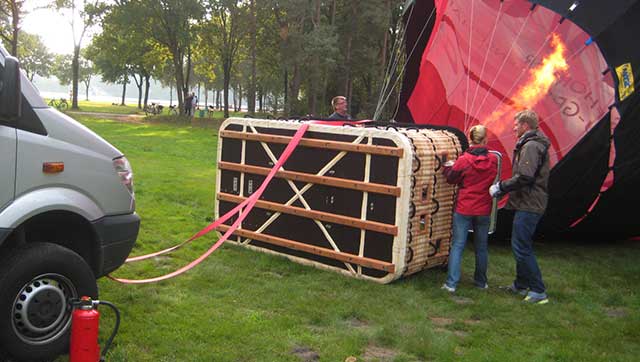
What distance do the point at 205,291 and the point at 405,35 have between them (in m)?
7.36

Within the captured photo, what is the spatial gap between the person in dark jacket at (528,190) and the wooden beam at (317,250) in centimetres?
153

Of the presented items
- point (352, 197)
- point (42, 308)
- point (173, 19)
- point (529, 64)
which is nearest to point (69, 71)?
point (173, 19)

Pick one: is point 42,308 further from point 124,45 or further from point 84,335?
point 124,45

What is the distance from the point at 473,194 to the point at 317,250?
82.4 inches

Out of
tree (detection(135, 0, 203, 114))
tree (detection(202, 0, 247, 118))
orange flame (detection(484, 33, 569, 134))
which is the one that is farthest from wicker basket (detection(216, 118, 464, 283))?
tree (detection(202, 0, 247, 118))

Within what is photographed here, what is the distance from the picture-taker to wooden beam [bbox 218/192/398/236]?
7444 millimetres

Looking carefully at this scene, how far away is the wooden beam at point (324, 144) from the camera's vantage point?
7369 millimetres

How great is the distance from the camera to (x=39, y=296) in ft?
15.4

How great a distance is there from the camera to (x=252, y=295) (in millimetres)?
6863

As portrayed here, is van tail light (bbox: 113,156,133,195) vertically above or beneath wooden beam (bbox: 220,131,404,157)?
beneath

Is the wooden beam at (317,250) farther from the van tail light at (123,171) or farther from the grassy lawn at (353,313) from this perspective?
the van tail light at (123,171)

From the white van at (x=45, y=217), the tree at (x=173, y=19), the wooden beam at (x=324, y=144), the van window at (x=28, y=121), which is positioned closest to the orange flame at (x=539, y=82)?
the wooden beam at (x=324, y=144)

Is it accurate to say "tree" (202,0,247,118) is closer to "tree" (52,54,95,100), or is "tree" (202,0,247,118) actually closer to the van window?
the van window

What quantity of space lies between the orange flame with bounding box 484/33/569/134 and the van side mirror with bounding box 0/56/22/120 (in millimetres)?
6923
